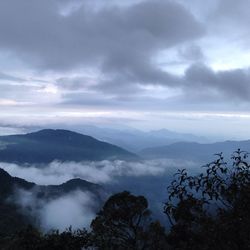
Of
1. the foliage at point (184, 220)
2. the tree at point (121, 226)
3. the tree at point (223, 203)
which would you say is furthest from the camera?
the tree at point (121, 226)

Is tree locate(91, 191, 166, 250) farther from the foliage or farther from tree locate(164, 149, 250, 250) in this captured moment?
tree locate(164, 149, 250, 250)

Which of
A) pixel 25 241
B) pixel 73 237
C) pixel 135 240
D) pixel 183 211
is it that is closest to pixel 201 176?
pixel 183 211

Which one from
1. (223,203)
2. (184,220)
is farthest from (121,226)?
(223,203)

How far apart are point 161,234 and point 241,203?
30.2 meters

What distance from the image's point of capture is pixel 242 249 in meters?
13.6

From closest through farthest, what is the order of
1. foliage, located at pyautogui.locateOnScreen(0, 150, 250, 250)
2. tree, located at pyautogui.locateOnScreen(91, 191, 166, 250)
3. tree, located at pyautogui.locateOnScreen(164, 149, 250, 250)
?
tree, located at pyautogui.locateOnScreen(164, 149, 250, 250)
foliage, located at pyautogui.locateOnScreen(0, 150, 250, 250)
tree, located at pyautogui.locateOnScreen(91, 191, 166, 250)

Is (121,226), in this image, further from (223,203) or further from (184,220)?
(223,203)

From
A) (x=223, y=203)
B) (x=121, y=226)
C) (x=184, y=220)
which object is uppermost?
(x=223, y=203)

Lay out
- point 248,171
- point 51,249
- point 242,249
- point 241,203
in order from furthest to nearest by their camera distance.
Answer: point 51,249, point 248,171, point 241,203, point 242,249

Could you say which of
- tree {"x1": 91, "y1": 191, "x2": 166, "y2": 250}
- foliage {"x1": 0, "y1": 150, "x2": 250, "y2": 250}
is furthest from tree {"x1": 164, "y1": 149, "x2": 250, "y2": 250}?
tree {"x1": 91, "y1": 191, "x2": 166, "y2": 250}

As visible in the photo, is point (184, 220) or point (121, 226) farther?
point (121, 226)

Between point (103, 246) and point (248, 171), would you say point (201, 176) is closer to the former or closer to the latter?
point (248, 171)

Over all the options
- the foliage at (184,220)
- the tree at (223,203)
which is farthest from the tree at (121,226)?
the tree at (223,203)

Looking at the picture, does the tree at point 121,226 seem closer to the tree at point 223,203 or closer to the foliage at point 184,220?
the foliage at point 184,220
